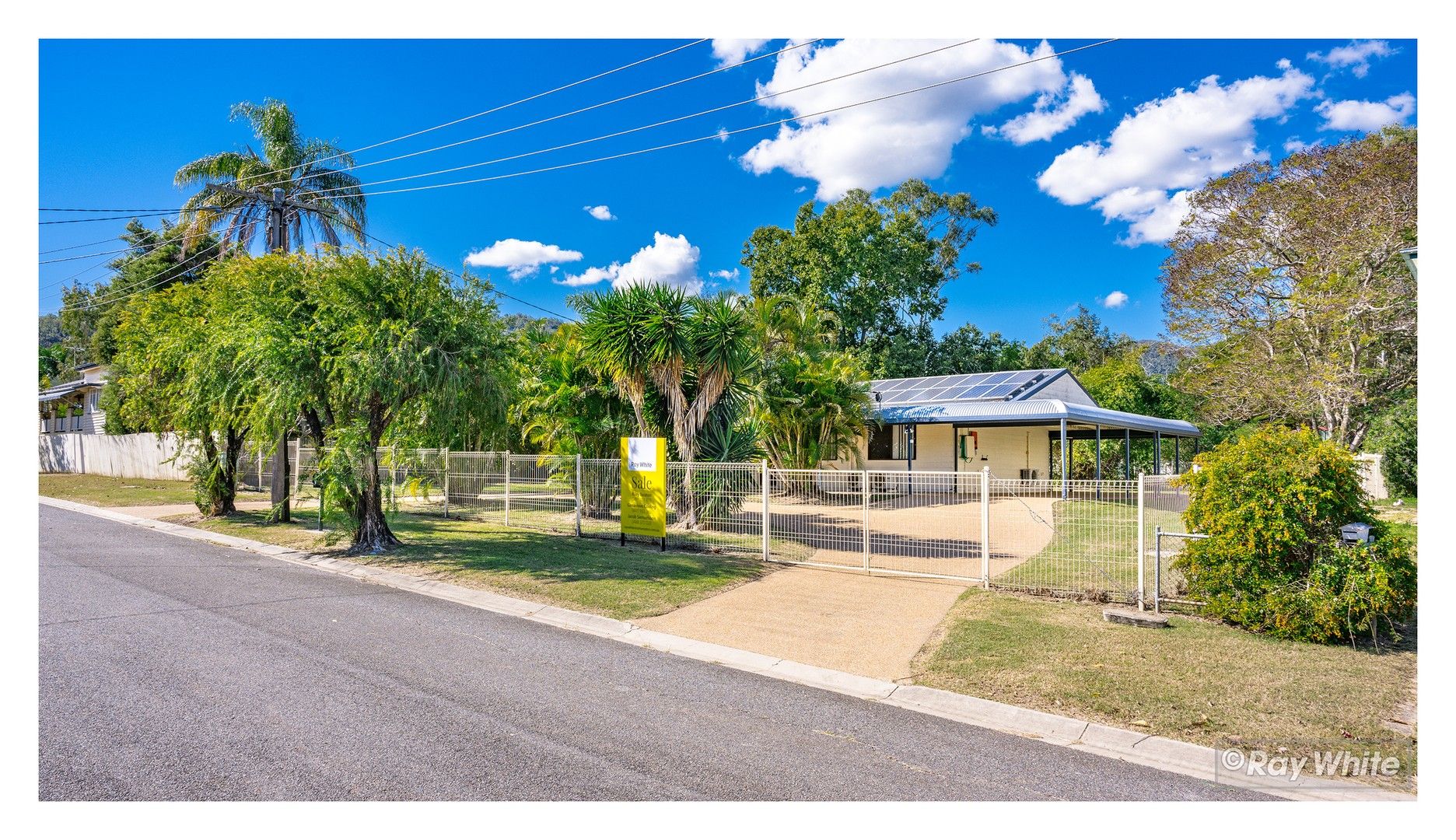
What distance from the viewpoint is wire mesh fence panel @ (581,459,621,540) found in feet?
45.4

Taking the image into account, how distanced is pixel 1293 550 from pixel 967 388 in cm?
2178

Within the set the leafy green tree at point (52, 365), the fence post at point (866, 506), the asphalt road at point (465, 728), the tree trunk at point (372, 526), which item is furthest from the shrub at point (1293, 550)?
the leafy green tree at point (52, 365)

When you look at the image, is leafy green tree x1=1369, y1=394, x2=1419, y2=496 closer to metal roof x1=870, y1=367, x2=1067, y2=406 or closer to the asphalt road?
metal roof x1=870, y1=367, x2=1067, y2=406

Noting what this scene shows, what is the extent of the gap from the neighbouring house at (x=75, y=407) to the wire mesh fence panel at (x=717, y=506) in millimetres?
A: 41541

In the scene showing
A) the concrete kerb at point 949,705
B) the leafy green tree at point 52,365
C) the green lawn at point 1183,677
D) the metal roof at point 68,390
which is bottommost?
the concrete kerb at point 949,705

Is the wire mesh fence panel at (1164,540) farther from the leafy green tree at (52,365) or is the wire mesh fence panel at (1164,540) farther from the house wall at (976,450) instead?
the leafy green tree at (52,365)

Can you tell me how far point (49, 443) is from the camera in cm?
3866

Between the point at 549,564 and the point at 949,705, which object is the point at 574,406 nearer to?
the point at 549,564

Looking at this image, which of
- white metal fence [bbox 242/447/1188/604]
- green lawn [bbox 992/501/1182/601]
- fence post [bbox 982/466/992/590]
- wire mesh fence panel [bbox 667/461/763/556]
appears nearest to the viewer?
green lawn [bbox 992/501/1182/601]

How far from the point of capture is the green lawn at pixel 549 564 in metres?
8.98

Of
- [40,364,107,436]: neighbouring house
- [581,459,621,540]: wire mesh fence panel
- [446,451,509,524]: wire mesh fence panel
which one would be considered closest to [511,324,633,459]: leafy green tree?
[581,459,621,540]: wire mesh fence panel

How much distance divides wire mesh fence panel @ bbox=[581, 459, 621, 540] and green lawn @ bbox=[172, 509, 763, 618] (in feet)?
2.13

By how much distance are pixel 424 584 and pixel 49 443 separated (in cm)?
4286

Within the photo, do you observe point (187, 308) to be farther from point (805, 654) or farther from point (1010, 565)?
point (1010, 565)
